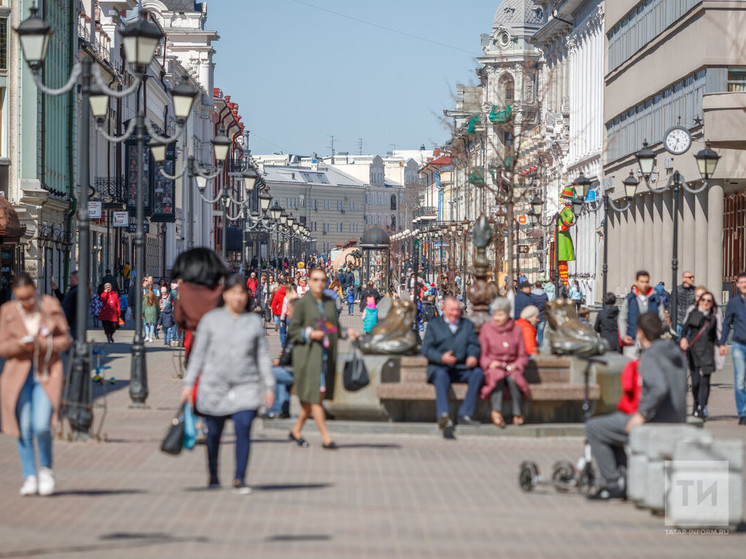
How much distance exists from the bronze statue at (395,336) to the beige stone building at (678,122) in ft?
68.7

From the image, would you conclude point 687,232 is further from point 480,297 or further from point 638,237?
point 480,297

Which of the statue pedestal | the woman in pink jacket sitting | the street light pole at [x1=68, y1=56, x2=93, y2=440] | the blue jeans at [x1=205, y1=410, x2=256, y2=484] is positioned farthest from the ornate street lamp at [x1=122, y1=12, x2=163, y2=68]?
the blue jeans at [x1=205, y1=410, x2=256, y2=484]

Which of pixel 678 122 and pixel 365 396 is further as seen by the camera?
pixel 678 122

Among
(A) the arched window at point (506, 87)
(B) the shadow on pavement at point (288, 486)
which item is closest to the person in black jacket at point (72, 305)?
(B) the shadow on pavement at point (288, 486)

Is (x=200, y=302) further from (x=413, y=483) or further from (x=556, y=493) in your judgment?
(x=556, y=493)

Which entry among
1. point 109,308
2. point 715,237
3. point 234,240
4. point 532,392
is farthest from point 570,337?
point 234,240

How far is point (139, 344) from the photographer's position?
67.4 ft

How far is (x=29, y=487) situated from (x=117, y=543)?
2.33 metres

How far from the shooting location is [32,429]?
1227cm

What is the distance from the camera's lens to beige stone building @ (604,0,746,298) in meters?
43.7

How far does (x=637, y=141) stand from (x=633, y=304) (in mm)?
35958

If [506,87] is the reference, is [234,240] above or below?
below

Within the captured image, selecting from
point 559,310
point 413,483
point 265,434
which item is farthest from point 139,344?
point 413,483

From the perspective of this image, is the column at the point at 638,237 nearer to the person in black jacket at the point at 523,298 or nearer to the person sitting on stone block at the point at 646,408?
the person in black jacket at the point at 523,298
